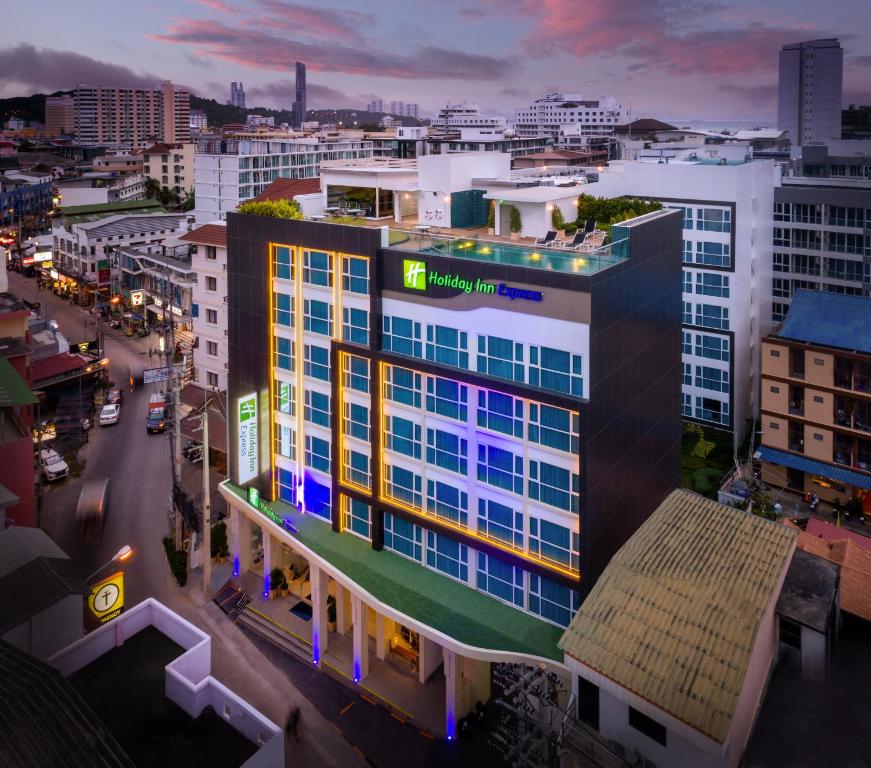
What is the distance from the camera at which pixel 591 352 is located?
23031 millimetres

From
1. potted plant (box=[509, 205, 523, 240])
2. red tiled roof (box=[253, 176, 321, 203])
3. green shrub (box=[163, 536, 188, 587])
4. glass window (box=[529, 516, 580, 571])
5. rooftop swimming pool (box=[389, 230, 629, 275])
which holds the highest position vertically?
red tiled roof (box=[253, 176, 321, 203])

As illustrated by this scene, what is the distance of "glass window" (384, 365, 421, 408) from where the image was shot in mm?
27672

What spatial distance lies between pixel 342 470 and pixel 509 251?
37.8 ft

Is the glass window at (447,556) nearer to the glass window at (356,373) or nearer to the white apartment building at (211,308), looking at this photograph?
the glass window at (356,373)

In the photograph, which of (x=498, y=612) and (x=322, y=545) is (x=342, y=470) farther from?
(x=498, y=612)

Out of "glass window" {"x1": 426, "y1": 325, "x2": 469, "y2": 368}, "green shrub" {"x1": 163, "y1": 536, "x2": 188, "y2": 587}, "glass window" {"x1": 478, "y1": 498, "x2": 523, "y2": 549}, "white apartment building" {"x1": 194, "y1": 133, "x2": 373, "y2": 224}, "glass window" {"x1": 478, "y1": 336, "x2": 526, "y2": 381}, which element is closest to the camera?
"glass window" {"x1": 478, "y1": 336, "x2": 526, "y2": 381}

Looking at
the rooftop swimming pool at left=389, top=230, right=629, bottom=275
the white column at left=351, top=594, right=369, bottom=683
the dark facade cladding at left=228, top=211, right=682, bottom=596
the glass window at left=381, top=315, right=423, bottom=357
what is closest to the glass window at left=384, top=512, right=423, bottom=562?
the dark facade cladding at left=228, top=211, right=682, bottom=596

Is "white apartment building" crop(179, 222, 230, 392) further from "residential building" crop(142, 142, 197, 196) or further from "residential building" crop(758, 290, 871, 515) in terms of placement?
"residential building" crop(142, 142, 197, 196)

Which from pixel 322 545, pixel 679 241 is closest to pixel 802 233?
pixel 679 241

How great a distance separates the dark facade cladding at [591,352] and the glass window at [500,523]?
45cm

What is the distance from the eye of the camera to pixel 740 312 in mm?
48781

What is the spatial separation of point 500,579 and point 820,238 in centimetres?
4198

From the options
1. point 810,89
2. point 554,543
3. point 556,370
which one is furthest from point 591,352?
point 810,89

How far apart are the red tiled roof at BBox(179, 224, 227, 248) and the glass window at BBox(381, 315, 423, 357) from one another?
2642 centimetres
